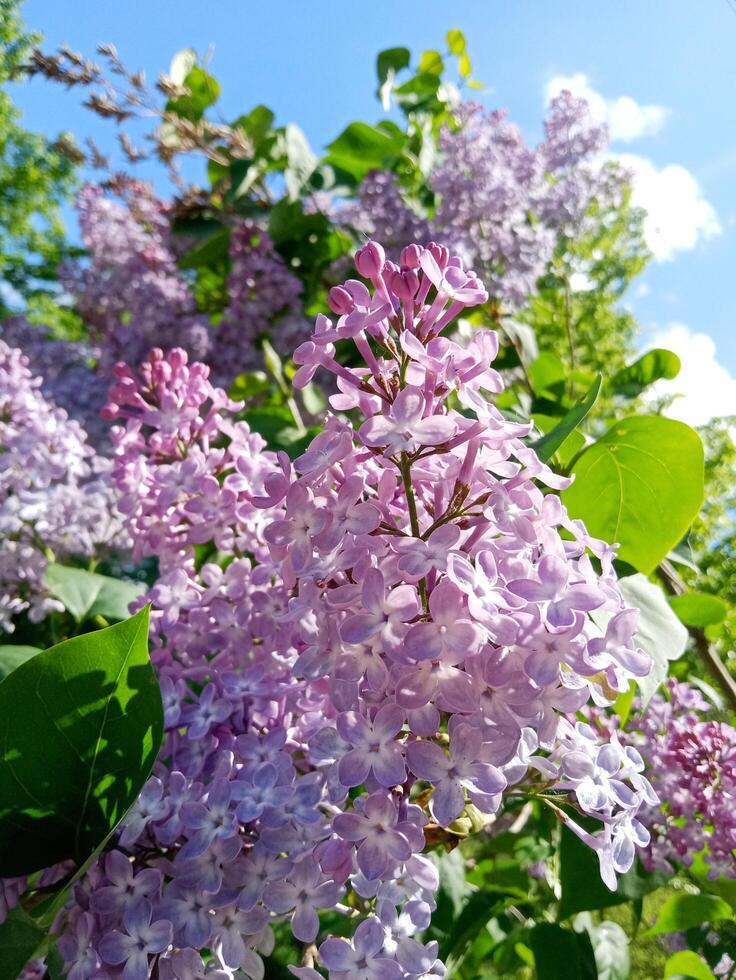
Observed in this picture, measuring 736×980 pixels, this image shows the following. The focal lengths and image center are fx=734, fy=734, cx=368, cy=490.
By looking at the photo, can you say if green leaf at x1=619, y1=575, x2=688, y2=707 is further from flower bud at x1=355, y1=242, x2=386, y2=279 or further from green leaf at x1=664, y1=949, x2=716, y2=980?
green leaf at x1=664, y1=949, x2=716, y2=980

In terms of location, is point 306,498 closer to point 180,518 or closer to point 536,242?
point 180,518

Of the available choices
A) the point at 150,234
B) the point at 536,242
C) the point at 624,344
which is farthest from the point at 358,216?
the point at 624,344

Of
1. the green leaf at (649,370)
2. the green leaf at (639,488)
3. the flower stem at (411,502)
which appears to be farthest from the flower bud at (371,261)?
the green leaf at (649,370)

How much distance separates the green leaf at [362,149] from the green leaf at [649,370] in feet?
2.57

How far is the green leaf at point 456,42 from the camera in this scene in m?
1.83

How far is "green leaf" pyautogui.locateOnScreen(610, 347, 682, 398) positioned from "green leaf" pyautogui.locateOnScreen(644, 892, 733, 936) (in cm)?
76

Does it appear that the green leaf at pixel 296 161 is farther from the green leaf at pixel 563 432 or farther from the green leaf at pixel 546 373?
the green leaf at pixel 563 432

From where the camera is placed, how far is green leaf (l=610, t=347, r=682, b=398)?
1166 millimetres

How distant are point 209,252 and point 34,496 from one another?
971 millimetres

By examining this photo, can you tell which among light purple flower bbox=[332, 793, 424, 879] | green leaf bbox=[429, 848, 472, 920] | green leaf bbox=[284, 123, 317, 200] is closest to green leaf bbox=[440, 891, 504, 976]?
green leaf bbox=[429, 848, 472, 920]

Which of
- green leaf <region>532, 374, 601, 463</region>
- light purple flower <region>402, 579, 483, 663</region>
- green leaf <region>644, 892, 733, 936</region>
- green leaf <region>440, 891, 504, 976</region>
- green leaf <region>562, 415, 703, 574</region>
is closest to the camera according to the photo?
light purple flower <region>402, 579, 483, 663</region>

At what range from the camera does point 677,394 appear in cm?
152

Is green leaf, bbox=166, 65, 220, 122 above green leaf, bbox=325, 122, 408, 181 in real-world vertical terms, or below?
below

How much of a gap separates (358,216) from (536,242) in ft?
1.23
